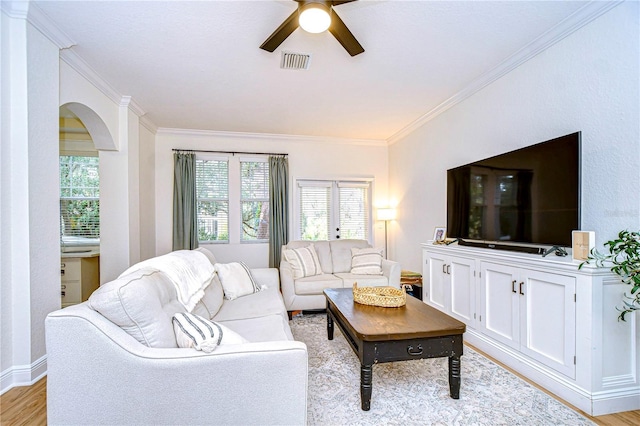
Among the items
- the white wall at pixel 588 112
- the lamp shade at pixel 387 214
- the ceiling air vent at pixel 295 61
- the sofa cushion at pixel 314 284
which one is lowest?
the sofa cushion at pixel 314 284

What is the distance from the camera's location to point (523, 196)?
8.16 feet

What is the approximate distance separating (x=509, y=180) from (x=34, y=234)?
375cm

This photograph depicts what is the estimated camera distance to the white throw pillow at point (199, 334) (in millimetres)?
1340

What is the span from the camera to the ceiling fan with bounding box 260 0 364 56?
5.96 feet

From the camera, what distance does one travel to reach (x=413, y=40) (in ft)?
8.25

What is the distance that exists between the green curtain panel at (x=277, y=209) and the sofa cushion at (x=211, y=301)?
7.49 feet

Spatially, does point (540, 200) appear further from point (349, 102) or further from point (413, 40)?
point (349, 102)

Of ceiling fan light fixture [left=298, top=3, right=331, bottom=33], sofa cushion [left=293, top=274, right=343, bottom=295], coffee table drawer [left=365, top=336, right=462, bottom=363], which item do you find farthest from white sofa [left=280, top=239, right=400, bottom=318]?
ceiling fan light fixture [left=298, top=3, right=331, bottom=33]

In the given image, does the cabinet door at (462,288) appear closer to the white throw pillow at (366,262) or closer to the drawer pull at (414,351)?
the white throw pillow at (366,262)

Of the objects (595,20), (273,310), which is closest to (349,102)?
(595,20)

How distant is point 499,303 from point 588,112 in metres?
1.57

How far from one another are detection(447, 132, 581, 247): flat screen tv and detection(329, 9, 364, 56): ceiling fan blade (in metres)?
1.59

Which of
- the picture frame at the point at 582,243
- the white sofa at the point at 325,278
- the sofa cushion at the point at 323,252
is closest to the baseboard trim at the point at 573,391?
the picture frame at the point at 582,243

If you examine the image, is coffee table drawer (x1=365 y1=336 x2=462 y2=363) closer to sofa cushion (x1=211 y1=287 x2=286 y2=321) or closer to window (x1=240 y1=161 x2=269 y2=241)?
sofa cushion (x1=211 y1=287 x2=286 y2=321)
